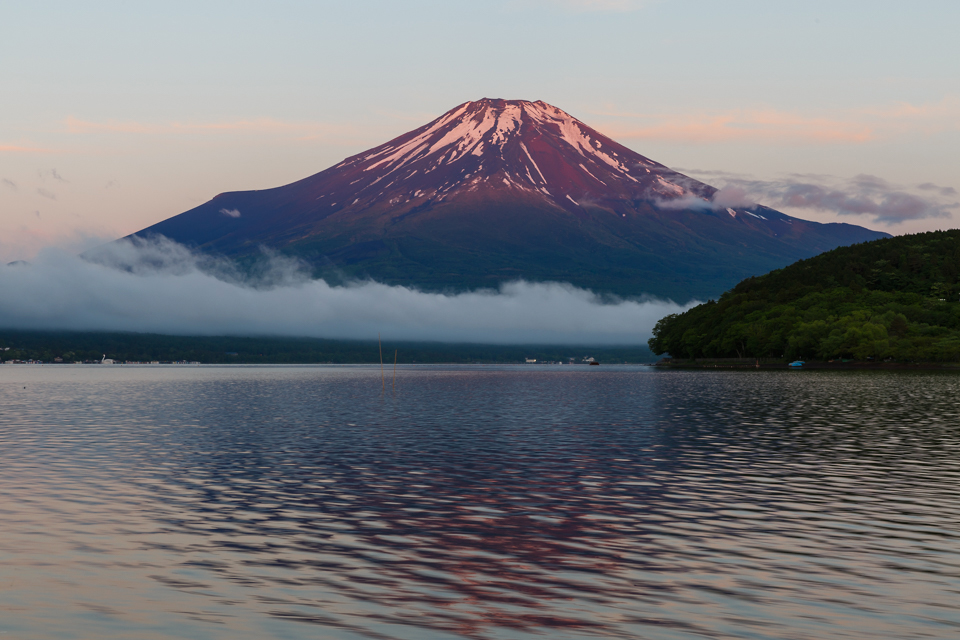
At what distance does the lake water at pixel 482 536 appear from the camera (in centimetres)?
1936

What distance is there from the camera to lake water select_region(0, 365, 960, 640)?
1936cm

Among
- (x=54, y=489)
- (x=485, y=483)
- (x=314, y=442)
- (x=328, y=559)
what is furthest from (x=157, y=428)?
(x=328, y=559)

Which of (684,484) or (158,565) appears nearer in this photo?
(158,565)

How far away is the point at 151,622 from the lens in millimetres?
18969

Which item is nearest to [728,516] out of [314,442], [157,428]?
[314,442]

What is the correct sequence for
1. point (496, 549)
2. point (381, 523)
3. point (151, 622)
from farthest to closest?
point (381, 523), point (496, 549), point (151, 622)

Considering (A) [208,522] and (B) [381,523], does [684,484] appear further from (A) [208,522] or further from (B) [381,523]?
(A) [208,522]

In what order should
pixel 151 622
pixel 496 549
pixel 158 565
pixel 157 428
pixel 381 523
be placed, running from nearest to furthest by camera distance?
pixel 151 622 < pixel 158 565 < pixel 496 549 < pixel 381 523 < pixel 157 428

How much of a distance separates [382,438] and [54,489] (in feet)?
87.2

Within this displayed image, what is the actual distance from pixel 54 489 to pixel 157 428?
111ft

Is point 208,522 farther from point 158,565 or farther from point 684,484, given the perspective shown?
point 684,484

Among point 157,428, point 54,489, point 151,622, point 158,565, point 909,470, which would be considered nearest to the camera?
point 151,622

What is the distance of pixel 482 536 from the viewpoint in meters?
28.2

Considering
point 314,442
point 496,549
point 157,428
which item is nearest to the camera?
point 496,549
